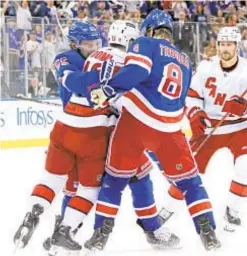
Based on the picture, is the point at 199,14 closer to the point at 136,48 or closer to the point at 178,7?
the point at 178,7

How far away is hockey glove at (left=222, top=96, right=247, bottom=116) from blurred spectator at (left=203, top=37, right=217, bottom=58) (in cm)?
446

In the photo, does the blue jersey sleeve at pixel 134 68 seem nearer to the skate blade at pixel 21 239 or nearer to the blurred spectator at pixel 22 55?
the skate blade at pixel 21 239

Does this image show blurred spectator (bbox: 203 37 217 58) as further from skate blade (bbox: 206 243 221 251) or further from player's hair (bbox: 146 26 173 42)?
skate blade (bbox: 206 243 221 251)

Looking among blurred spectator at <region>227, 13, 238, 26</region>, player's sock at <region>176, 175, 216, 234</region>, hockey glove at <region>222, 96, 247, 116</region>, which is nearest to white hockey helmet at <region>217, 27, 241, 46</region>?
→ hockey glove at <region>222, 96, 247, 116</region>

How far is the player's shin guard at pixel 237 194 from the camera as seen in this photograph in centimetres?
419

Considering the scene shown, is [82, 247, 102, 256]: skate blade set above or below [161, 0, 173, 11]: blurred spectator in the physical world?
below

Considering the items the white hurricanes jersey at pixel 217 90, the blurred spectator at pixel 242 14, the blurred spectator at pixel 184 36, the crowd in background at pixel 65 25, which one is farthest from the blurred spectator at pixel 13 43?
the white hurricanes jersey at pixel 217 90

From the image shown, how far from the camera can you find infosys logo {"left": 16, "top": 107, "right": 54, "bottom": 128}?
314 inches

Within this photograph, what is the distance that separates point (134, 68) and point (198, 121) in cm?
113

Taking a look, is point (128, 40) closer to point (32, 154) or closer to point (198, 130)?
point (198, 130)

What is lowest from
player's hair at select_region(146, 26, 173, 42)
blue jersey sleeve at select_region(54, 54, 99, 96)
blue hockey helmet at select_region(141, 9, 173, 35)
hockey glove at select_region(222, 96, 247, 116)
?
hockey glove at select_region(222, 96, 247, 116)

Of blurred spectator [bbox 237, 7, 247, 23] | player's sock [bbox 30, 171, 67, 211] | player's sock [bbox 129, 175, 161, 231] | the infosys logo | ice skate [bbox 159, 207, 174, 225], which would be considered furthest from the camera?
blurred spectator [bbox 237, 7, 247, 23]

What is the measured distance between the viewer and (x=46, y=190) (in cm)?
359

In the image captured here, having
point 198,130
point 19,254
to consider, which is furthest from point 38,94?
point 19,254
